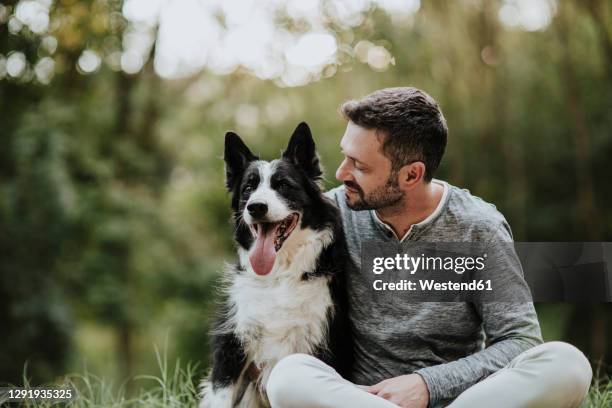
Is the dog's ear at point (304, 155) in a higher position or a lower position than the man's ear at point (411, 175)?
higher

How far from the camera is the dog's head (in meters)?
1.94

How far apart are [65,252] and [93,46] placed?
1.83 meters

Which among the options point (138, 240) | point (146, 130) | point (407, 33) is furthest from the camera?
point (146, 130)

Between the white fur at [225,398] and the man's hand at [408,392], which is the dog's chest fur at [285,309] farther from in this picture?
the man's hand at [408,392]

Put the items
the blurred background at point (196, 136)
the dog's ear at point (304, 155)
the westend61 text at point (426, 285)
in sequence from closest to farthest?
the westend61 text at point (426, 285) → the dog's ear at point (304, 155) → the blurred background at point (196, 136)

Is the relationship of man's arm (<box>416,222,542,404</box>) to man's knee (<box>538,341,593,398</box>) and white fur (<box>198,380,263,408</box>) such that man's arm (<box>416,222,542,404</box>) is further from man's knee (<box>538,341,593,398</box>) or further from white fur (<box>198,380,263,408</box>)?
white fur (<box>198,380,263,408</box>)

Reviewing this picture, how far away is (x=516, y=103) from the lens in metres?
5.75

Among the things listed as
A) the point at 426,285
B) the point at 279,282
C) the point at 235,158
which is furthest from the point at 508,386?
the point at 235,158

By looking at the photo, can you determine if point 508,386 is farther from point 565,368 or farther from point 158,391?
point 158,391

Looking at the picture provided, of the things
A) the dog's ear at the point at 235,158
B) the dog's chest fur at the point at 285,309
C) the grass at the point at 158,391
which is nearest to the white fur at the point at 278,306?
the dog's chest fur at the point at 285,309

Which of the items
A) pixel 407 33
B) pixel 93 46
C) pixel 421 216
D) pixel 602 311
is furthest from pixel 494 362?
pixel 93 46

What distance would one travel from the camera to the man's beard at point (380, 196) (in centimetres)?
188

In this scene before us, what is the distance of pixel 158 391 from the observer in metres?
2.49

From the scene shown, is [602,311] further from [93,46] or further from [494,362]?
[93,46]
